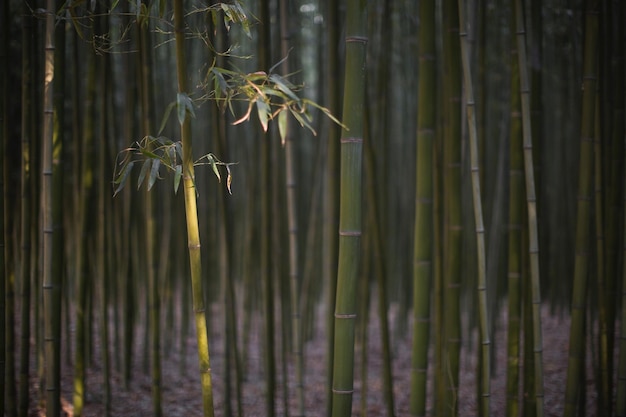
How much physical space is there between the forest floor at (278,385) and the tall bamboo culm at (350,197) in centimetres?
156

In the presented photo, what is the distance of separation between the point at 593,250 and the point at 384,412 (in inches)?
69.9

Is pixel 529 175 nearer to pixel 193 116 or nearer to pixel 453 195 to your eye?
pixel 453 195

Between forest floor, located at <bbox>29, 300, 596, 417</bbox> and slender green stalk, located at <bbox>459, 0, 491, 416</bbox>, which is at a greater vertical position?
slender green stalk, located at <bbox>459, 0, 491, 416</bbox>

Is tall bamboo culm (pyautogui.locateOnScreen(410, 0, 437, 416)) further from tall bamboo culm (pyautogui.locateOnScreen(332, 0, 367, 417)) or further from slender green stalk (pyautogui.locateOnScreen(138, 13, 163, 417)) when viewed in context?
slender green stalk (pyautogui.locateOnScreen(138, 13, 163, 417))

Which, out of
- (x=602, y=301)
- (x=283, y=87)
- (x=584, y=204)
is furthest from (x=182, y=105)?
(x=602, y=301)

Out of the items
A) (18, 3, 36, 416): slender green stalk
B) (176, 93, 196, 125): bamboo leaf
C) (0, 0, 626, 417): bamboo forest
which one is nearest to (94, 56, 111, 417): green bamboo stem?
(0, 0, 626, 417): bamboo forest

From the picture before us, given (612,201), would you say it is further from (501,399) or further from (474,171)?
(501,399)

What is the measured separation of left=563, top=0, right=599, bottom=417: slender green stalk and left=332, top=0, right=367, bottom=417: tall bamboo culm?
3.98ft

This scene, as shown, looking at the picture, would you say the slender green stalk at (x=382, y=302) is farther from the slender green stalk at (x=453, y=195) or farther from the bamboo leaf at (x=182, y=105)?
the bamboo leaf at (x=182, y=105)

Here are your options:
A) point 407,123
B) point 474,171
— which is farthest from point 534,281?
point 407,123

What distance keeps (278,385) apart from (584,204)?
2571mm

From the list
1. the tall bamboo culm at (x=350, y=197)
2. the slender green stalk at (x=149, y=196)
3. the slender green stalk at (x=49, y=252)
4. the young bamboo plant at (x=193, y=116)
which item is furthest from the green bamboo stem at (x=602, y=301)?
the slender green stalk at (x=49, y=252)

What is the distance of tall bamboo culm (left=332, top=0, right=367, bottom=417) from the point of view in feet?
5.72

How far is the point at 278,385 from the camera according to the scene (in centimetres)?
424
